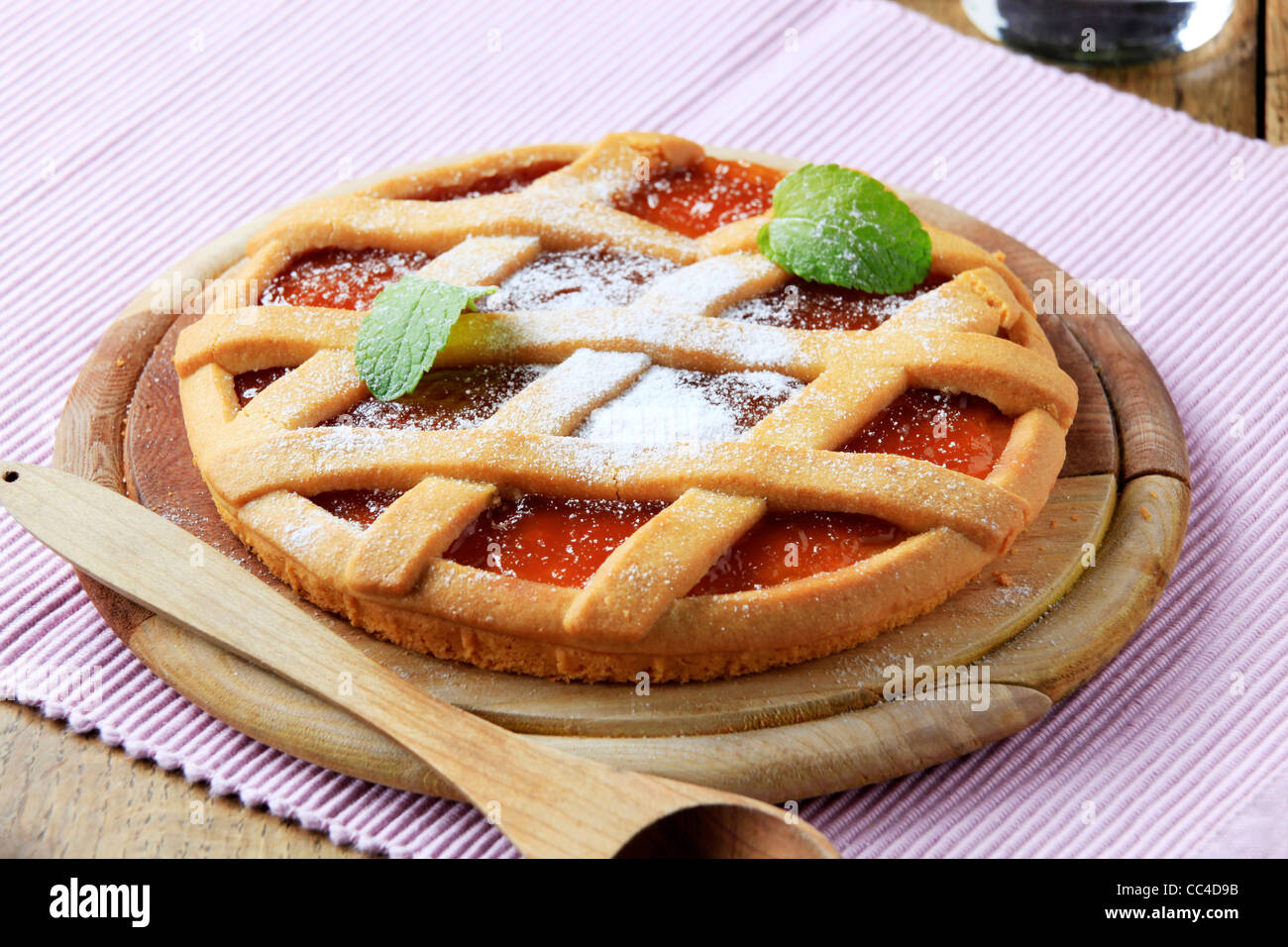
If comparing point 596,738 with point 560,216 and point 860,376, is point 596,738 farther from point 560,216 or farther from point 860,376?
point 560,216

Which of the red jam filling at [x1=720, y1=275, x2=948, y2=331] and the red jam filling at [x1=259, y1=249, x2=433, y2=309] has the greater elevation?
the red jam filling at [x1=259, y1=249, x2=433, y2=309]

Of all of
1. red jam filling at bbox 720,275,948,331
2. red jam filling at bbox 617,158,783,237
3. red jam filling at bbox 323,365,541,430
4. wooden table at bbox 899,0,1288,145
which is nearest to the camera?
red jam filling at bbox 323,365,541,430

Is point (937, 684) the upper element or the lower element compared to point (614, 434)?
lower

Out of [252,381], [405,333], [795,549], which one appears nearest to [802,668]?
[795,549]

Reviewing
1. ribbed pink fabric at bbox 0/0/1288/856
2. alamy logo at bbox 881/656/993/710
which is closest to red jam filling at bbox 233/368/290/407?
ribbed pink fabric at bbox 0/0/1288/856

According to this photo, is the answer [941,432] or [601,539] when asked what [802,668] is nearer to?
[601,539]

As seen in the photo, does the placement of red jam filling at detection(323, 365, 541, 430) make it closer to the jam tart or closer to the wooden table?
the jam tart
